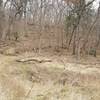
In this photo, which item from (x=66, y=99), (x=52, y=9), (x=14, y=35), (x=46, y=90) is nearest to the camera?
(x=66, y=99)

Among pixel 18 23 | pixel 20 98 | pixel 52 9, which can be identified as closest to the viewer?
pixel 20 98

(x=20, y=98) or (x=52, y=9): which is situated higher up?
(x=52, y=9)

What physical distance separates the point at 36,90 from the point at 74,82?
1928 mm

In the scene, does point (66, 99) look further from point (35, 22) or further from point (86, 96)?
point (35, 22)

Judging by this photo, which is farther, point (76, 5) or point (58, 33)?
point (58, 33)

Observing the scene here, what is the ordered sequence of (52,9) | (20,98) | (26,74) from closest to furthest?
(20,98)
(26,74)
(52,9)

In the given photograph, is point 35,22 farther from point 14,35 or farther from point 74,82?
point 74,82

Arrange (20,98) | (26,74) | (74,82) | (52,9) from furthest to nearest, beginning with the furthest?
(52,9) → (26,74) → (74,82) → (20,98)

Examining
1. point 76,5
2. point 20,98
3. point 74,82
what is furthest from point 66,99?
point 76,5

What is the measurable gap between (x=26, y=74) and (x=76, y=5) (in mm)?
11255

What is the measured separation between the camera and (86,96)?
5461mm

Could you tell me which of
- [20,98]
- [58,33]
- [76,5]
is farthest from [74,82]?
[58,33]

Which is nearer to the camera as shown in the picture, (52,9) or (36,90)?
(36,90)

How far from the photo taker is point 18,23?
2558 cm
